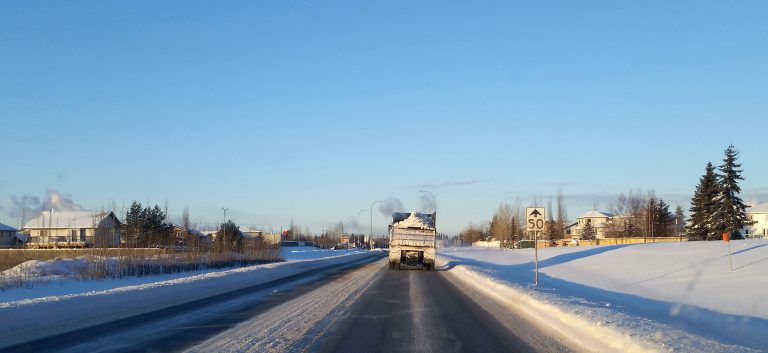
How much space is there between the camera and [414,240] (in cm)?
4062

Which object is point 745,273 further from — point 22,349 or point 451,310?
point 22,349

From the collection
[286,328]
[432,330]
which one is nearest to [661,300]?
[432,330]

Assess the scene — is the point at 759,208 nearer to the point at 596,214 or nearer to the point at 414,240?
the point at 596,214

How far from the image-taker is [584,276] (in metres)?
33.5

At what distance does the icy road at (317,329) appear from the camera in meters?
10.5

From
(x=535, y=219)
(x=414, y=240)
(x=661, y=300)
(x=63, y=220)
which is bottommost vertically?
(x=661, y=300)

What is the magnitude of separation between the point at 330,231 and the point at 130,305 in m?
181

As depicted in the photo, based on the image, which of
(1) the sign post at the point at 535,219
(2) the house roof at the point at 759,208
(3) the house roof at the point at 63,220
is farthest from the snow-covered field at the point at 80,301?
(2) the house roof at the point at 759,208

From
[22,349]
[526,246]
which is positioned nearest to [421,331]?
[22,349]

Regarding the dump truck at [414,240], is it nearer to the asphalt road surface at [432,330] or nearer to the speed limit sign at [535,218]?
the speed limit sign at [535,218]

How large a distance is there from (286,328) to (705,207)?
217 feet

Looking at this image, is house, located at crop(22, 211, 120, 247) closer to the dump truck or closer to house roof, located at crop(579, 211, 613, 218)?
the dump truck

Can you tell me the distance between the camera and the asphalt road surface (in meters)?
10.6

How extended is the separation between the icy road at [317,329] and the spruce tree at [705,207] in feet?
183
